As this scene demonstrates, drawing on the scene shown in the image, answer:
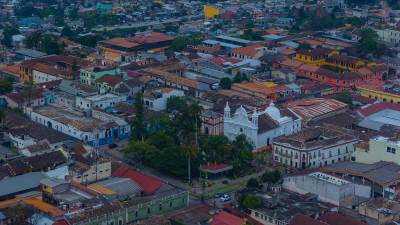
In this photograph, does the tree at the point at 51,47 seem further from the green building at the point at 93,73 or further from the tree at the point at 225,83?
the tree at the point at 225,83

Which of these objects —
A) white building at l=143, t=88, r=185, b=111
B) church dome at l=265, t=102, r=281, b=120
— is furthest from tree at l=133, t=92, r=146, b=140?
church dome at l=265, t=102, r=281, b=120

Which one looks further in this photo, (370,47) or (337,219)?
(370,47)

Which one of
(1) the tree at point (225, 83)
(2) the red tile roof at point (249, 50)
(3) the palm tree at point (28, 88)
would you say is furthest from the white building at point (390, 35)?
(3) the palm tree at point (28, 88)

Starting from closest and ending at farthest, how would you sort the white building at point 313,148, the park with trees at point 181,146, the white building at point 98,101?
1. the park with trees at point 181,146
2. the white building at point 313,148
3. the white building at point 98,101

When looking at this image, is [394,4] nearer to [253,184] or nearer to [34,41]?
[34,41]

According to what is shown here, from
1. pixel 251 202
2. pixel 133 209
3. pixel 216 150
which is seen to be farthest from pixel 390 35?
pixel 133 209

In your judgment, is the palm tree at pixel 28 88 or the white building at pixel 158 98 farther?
the palm tree at pixel 28 88
